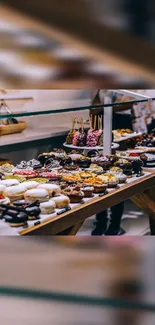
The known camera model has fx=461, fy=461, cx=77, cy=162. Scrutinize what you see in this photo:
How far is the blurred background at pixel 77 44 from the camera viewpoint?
58 centimetres

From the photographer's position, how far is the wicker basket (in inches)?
101

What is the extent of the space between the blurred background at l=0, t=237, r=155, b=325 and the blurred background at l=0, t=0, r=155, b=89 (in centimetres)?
27

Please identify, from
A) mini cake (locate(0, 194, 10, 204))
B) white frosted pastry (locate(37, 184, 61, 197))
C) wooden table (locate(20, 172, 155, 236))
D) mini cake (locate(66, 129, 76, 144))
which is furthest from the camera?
mini cake (locate(66, 129, 76, 144))

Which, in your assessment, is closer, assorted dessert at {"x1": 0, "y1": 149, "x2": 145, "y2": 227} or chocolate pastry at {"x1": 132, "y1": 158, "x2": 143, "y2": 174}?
assorted dessert at {"x1": 0, "y1": 149, "x2": 145, "y2": 227}

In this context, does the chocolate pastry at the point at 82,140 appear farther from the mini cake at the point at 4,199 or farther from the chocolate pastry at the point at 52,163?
the mini cake at the point at 4,199

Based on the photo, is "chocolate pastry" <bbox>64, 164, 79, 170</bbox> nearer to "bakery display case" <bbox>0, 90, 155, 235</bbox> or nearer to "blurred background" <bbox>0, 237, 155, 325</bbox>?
"bakery display case" <bbox>0, 90, 155, 235</bbox>

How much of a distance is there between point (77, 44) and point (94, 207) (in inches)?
38.6

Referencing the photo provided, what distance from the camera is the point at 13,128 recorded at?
2.61 metres

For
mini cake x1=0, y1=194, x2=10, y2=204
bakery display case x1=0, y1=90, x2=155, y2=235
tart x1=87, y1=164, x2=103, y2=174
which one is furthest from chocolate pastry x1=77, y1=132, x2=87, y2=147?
mini cake x1=0, y1=194, x2=10, y2=204

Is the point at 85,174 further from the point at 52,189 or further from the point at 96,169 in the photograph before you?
the point at 52,189

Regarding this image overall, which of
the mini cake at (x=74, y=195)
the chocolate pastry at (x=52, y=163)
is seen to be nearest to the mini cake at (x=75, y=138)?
the chocolate pastry at (x=52, y=163)

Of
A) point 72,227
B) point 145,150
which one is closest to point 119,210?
point 145,150

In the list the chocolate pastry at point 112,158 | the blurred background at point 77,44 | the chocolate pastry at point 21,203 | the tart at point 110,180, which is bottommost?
the chocolate pastry at point 21,203

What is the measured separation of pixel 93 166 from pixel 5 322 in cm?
142
